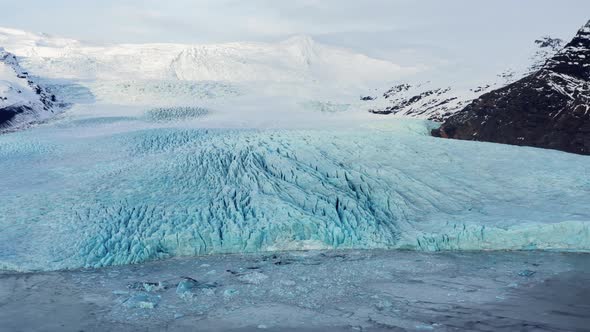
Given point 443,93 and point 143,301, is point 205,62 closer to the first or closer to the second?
point 443,93

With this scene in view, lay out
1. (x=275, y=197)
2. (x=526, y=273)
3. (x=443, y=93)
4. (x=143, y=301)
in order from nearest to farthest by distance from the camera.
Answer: (x=143, y=301), (x=526, y=273), (x=275, y=197), (x=443, y=93)

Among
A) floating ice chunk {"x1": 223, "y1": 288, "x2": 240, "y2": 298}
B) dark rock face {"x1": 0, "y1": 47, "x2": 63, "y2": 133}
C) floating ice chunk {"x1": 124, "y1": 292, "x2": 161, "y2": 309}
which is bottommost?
→ floating ice chunk {"x1": 124, "y1": 292, "x2": 161, "y2": 309}

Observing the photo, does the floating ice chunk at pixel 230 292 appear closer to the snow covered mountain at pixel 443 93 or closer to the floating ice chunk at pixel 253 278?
the floating ice chunk at pixel 253 278

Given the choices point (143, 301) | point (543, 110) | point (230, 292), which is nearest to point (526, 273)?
point (230, 292)

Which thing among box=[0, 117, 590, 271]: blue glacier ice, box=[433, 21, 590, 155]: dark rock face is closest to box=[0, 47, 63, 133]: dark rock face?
box=[0, 117, 590, 271]: blue glacier ice

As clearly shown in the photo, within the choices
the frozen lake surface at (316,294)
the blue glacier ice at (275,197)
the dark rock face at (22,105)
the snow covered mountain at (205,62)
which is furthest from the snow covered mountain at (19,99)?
the frozen lake surface at (316,294)

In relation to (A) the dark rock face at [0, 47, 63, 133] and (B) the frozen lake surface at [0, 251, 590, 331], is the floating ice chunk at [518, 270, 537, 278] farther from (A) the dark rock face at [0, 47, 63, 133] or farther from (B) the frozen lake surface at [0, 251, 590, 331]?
(A) the dark rock face at [0, 47, 63, 133]
